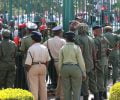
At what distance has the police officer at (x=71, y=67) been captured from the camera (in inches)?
343

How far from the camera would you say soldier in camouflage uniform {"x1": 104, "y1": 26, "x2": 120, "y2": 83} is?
11.9m

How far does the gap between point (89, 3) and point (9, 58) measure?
3870 millimetres

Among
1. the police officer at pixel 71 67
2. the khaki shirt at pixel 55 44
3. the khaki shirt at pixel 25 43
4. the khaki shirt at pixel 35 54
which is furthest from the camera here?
the khaki shirt at pixel 55 44

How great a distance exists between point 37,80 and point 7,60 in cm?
92

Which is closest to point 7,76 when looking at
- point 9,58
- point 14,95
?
point 9,58

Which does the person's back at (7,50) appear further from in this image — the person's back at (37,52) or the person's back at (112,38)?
the person's back at (112,38)

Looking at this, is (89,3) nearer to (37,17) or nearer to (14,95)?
(37,17)

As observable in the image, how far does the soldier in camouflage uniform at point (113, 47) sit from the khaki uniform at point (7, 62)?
3239 millimetres

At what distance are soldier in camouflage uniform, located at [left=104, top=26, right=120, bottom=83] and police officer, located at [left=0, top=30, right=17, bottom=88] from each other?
3.24 metres

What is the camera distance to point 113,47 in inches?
488

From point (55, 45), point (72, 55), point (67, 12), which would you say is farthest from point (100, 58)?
point (67, 12)

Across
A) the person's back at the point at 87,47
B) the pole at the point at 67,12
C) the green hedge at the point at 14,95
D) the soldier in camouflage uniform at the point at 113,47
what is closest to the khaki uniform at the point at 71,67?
the person's back at the point at 87,47

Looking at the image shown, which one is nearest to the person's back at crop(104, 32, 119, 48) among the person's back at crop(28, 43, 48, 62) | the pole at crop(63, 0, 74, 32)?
the pole at crop(63, 0, 74, 32)

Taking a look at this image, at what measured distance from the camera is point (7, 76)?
9828 mm
